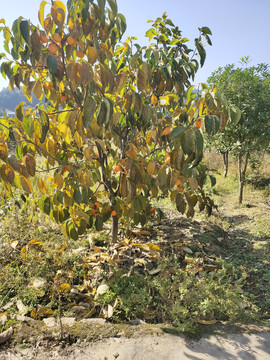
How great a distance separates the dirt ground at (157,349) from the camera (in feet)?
4.56

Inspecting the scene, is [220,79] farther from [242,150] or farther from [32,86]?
[32,86]

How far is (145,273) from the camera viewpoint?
2162 millimetres

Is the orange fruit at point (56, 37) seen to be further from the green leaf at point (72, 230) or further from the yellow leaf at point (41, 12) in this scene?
the green leaf at point (72, 230)

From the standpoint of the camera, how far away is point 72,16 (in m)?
1.59

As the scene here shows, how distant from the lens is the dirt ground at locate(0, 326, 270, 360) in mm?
1391

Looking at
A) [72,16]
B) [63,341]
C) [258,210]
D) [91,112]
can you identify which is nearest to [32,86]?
[72,16]

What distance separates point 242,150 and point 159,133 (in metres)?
3.31

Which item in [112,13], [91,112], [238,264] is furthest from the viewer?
[238,264]

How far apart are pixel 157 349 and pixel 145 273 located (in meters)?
0.74

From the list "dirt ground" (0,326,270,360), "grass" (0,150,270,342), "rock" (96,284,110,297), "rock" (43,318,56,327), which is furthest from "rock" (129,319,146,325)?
"rock" (43,318,56,327)

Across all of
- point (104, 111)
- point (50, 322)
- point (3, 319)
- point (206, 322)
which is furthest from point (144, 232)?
point (104, 111)

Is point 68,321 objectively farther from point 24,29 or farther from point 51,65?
point 24,29

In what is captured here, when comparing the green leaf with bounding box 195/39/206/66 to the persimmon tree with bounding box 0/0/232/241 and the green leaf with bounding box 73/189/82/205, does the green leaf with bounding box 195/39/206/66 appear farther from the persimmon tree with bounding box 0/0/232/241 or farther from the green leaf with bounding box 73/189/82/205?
the green leaf with bounding box 73/189/82/205

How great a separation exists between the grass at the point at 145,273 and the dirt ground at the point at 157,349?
12 centimetres
